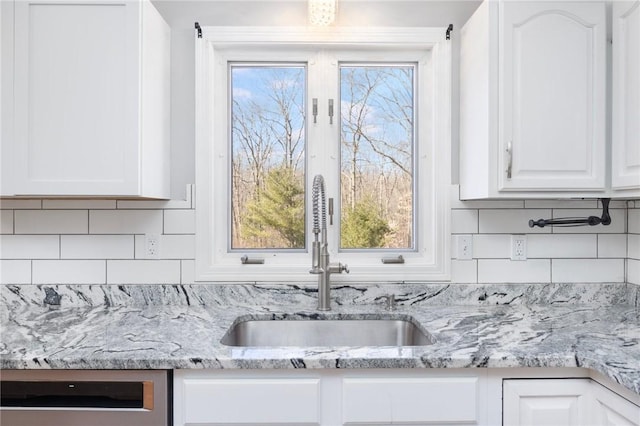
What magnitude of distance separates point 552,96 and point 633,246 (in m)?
0.77

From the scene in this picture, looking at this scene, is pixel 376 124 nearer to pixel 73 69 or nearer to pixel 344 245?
pixel 344 245

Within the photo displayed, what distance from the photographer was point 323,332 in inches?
75.4

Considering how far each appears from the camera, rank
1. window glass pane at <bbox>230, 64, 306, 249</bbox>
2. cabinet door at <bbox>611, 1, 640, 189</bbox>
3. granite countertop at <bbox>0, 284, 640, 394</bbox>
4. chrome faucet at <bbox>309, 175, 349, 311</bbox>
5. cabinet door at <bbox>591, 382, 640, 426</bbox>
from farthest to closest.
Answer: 1. window glass pane at <bbox>230, 64, 306, 249</bbox>
2. chrome faucet at <bbox>309, 175, 349, 311</bbox>
3. cabinet door at <bbox>611, 1, 640, 189</bbox>
4. granite countertop at <bbox>0, 284, 640, 394</bbox>
5. cabinet door at <bbox>591, 382, 640, 426</bbox>

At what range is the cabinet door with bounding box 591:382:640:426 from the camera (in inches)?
48.1

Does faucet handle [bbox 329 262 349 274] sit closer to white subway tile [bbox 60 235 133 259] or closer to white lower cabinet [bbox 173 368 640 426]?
white lower cabinet [bbox 173 368 640 426]

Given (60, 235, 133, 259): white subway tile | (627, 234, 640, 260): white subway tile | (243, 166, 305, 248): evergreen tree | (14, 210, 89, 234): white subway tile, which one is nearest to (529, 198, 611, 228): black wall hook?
(627, 234, 640, 260): white subway tile

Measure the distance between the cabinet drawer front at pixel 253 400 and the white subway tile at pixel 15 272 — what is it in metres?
1.07

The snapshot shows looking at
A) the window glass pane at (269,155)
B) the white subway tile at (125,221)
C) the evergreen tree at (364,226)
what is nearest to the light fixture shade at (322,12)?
the window glass pane at (269,155)

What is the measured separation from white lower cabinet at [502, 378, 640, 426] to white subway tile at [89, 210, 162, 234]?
4.74ft

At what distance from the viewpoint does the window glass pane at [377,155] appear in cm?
212

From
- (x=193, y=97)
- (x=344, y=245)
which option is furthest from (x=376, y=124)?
(x=193, y=97)

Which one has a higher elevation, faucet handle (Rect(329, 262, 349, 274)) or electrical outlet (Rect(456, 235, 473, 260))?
electrical outlet (Rect(456, 235, 473, 260))

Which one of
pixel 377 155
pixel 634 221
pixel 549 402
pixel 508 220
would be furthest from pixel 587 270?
pixel 377 155

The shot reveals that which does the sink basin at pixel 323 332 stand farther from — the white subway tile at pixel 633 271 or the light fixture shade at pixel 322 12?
the light fixture shade at pixel 322 12
